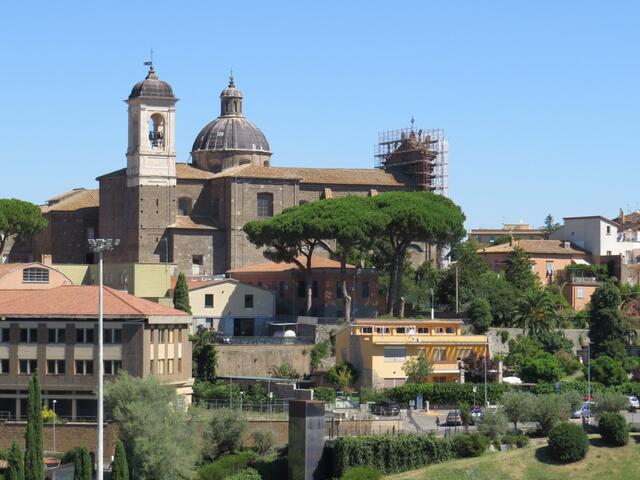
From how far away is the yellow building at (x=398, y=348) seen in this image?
78750 mm

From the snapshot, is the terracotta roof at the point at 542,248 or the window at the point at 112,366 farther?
the terracotta roof at the point at 542,248

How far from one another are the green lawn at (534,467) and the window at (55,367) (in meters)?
16.1

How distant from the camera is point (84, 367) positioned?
69938mm

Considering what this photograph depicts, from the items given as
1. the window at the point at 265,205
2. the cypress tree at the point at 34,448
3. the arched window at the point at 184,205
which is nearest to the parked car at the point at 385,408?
the cypress tree at the point at 34,448

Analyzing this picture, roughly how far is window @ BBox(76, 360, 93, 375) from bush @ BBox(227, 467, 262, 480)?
33.2 ft

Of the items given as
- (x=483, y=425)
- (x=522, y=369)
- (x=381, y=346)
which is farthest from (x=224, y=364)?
(x=483, y=425)

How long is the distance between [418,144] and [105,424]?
5055 cm

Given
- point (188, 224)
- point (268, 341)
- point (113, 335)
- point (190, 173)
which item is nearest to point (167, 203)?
point (188, 224)

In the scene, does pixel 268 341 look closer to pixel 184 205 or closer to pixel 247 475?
pixel 247 475

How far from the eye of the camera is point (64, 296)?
7281 centimetres

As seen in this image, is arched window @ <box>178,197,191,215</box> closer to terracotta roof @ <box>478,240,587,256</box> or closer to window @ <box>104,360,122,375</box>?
terracotta roof @ <box>478,240,587,256</box>

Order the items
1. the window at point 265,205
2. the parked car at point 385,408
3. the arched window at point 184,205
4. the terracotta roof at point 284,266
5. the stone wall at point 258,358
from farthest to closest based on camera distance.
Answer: the arched window at point 184,205
the window at point 265,205
the terracotta roof at point 284,266
the stone wall at point 258,358
the parked car at point 385,408

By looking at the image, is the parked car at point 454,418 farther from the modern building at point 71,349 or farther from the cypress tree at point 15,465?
the cypress tree at point 15,465

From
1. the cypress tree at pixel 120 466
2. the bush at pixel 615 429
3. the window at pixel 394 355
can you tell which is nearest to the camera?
the cypress tree at pixel 120 466
